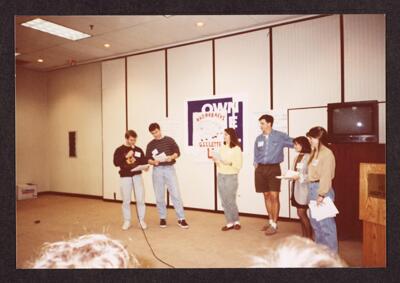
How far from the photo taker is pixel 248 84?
4.64 m

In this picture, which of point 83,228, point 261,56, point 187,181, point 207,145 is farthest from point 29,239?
point 261,56

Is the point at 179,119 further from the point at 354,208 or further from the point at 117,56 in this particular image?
the point at 354,208

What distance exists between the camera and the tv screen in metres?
3.25

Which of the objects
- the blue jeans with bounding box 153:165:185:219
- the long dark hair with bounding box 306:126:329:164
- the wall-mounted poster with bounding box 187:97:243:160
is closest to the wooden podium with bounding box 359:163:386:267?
the long dark hair with bounding box 306:126:329:164

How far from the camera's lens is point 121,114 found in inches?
238

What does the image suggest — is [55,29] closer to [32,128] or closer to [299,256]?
[32,128]

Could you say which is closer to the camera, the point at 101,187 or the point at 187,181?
the point at 187,181

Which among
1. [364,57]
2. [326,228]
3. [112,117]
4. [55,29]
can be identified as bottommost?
[326,228]

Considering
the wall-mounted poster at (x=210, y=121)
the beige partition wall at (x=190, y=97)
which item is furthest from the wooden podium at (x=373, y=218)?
the beige partition wall at (x=190, y=97)

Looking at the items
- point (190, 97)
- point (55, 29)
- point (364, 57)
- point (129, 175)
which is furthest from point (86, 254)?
point (364, 57)

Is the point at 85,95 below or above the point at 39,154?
above

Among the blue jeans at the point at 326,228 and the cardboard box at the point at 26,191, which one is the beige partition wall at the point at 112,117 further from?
the blue jeans at the point at 326,228

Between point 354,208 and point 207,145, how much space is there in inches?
96.8

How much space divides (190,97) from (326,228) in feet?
10.6
